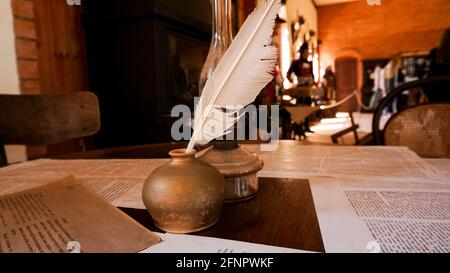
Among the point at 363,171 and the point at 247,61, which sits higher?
the point at 247,61

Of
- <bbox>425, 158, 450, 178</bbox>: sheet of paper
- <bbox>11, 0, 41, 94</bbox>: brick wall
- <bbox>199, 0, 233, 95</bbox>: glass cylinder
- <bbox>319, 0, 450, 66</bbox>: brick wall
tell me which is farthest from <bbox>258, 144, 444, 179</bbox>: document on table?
<bbox>319, 0, 450, 66</bbox>: brick wall

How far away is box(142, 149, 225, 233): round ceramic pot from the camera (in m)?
0.36

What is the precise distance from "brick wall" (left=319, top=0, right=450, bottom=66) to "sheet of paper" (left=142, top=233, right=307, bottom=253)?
969cm

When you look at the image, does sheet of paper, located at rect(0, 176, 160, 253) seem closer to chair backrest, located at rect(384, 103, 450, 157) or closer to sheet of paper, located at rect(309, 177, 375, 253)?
sheet of paper, located at rect(309, 177, 375, 253)

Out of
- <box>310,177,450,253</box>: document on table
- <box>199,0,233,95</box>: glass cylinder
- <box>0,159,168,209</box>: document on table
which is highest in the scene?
<box>199,0,233,95</box>: glass cylinder

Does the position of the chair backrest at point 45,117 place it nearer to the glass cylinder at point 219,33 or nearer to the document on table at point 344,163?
the document on table at point 344,163

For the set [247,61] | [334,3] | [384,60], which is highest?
[334,3]

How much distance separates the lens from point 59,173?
2.33ft

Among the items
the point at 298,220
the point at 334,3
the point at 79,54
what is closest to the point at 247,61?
the point at 298,220

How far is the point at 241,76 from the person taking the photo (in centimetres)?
41

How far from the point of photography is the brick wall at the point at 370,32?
8727 mm

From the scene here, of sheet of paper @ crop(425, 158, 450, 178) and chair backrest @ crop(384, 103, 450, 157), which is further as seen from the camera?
chair backrest @ crop(384, 103, 450, 157)

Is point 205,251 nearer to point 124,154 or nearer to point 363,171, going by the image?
point 363,171
